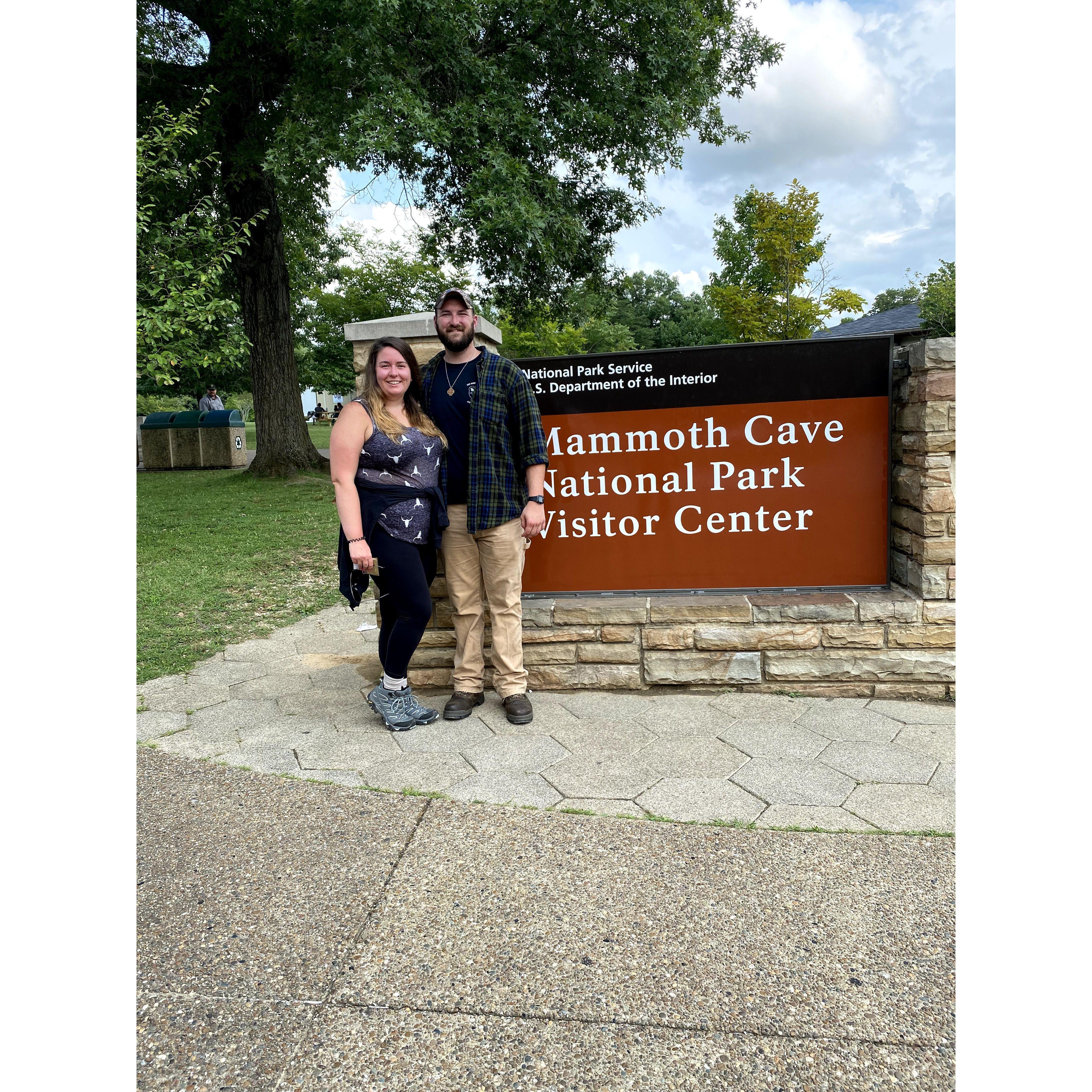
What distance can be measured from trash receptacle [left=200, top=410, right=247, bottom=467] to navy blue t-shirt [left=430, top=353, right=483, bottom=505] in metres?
16.6

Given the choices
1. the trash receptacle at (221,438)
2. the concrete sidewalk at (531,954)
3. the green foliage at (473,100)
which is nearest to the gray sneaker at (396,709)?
the concrete sidewalk at (531,954)

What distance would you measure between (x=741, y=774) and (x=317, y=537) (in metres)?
6.96

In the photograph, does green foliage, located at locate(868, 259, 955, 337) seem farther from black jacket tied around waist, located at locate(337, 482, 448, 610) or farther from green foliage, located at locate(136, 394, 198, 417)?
green foliage, located at locate(136, 394, 198, 417)

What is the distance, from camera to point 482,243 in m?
12.1

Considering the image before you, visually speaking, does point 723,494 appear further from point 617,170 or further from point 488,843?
point 617,170

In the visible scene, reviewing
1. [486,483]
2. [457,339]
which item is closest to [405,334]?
[457,339]

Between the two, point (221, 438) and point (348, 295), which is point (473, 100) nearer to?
point (221, 438)

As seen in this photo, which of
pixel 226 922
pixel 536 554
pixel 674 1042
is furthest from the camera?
pixel 536 554

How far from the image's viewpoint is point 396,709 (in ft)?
11.6

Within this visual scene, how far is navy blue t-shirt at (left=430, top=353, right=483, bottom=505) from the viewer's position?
141 inches

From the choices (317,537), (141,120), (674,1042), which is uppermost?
(141,120)

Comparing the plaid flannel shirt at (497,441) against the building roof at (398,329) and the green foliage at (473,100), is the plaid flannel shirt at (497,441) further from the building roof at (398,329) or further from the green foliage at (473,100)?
the green foliage at (473,100)

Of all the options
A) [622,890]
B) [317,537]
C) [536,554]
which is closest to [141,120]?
[317,537]

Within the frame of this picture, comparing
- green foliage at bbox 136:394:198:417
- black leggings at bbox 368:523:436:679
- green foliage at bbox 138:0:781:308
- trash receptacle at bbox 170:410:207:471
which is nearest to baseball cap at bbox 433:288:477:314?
black leggings at bbox 368:523:436:679
